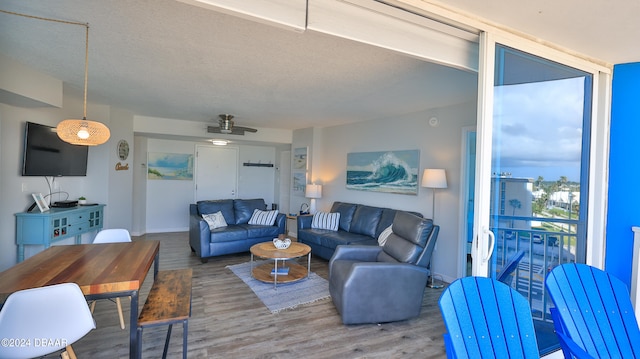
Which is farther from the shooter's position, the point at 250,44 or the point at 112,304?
the point at 112,304

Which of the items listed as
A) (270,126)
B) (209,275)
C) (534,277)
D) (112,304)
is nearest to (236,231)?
(209,275)

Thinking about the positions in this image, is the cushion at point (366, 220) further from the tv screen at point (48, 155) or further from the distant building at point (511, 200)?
the tv screen at point (48, 155)

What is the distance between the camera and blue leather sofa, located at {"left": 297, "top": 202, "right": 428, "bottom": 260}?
4.48 metres

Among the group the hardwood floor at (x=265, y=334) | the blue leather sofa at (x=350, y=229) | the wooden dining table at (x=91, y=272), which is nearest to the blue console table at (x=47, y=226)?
the hardwood floor at (x=265, y=334)

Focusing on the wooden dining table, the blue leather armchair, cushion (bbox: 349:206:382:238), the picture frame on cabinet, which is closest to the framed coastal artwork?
cushion (bbox: 349:206:382:238)

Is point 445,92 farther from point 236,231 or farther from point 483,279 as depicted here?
point 236,231

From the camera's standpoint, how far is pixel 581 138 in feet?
7.46

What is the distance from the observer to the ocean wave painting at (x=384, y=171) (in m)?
4.44

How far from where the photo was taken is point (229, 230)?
4.79m

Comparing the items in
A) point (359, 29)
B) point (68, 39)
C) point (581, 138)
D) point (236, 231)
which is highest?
point (68, 39)

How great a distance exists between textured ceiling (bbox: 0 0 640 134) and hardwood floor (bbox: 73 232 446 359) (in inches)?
88.0

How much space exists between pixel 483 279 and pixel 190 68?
2877 millimetres

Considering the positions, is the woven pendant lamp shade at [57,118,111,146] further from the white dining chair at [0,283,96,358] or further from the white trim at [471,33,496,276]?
the white trim at [471,33,496,276]

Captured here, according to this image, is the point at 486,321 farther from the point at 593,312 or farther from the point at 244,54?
the point at 244,54
